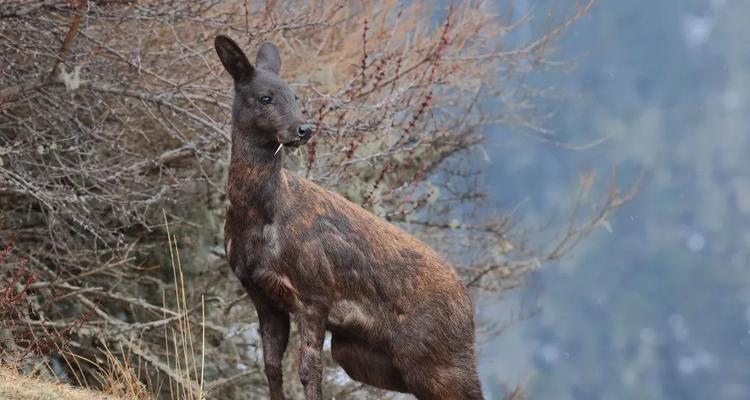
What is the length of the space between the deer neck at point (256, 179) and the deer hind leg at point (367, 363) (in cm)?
74

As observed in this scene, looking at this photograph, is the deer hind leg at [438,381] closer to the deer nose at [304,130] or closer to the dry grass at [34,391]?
the deer nose at [304,130]

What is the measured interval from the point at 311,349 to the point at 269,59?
1.45m

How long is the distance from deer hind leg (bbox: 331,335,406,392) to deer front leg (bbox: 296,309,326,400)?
28 cm

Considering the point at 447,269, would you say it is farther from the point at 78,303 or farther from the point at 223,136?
the point at 78,303

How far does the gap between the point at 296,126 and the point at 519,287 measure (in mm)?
8890

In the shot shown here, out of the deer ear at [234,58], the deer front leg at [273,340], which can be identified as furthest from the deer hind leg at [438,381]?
the deer ear at [234,58]

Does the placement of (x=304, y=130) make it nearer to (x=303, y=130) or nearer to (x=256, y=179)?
(x=303, y=130)

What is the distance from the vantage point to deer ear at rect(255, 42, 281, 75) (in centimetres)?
507

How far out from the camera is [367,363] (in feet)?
16.4

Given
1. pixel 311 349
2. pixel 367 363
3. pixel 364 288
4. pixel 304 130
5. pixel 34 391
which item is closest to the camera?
pixel 304 130

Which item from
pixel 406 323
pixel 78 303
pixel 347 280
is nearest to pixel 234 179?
pixel 347 280

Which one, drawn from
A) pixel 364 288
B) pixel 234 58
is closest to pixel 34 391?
pixel 364 288

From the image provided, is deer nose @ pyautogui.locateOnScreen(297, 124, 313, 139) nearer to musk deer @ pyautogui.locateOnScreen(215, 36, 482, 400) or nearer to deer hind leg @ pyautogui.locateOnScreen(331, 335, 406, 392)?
musk deer @ pyautogui.locateOnScreen(215, 36, 482, 400)

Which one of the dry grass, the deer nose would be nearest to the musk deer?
the deer nose
